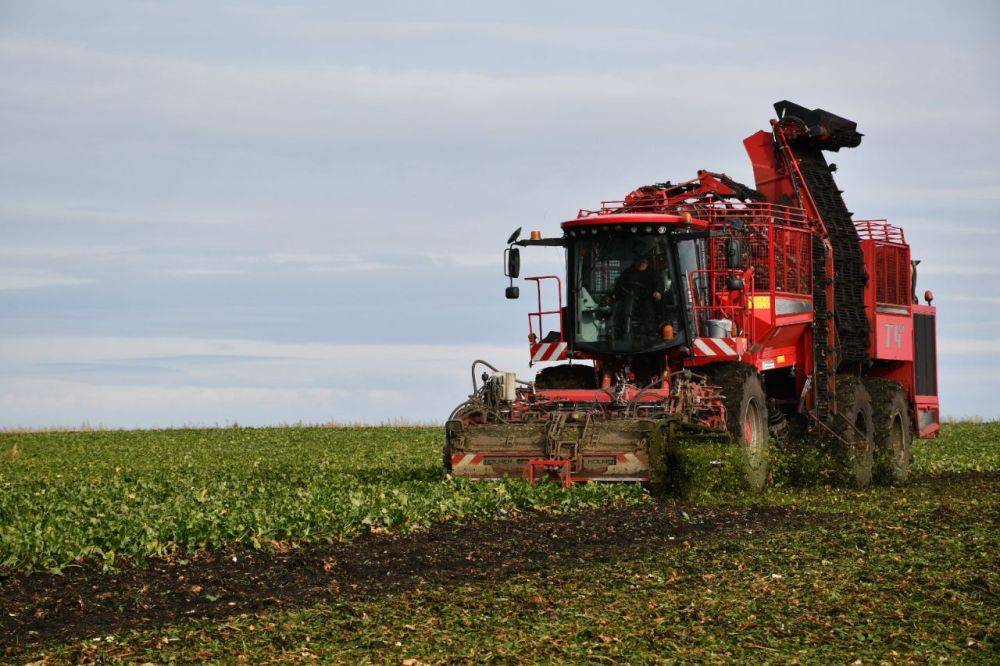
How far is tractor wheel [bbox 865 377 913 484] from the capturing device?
22.2 m

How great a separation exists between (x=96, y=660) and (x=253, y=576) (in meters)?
2.76

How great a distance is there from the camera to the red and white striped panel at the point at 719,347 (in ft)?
62.5

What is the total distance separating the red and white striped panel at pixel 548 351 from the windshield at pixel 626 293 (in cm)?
43

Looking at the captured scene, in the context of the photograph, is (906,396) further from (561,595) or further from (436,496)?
(561,595)

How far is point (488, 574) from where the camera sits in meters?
12.1

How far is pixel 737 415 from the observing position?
1792 cm

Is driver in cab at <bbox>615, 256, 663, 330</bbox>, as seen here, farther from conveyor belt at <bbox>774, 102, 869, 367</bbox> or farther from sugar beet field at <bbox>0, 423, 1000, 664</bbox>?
conveyor belt at <bbox>774, 102, 869, 367</bbox>

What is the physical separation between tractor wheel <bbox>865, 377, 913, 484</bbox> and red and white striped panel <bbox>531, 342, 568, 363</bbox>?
606 centimetres

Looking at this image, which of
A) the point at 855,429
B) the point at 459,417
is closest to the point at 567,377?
the point at 459,417

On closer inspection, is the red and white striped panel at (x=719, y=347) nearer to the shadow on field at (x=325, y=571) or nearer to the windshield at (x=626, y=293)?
the windshield at (x=626, y=293)

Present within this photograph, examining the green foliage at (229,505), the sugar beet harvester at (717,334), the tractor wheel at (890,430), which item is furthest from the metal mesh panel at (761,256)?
the green foliage at (229,505)

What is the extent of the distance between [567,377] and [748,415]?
303 centimetres

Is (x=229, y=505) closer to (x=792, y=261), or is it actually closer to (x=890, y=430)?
(x=792, y=261)

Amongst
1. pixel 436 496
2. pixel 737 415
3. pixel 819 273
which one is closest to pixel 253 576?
pixel 436 496
